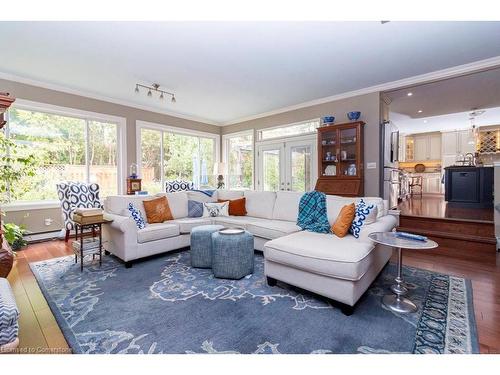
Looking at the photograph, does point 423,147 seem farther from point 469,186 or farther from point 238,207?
point 238,207

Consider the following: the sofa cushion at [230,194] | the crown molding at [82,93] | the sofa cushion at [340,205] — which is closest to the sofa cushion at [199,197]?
the sofa cushion at [230,194]

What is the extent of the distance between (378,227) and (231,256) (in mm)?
1530

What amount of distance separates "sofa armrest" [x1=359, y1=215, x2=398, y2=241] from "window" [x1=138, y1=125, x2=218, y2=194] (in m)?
4.75

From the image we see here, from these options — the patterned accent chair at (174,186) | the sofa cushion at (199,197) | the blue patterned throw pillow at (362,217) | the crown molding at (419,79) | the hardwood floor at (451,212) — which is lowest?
the hardwood floor at (451,212)

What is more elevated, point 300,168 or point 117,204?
point 300,168

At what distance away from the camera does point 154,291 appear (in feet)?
7.72

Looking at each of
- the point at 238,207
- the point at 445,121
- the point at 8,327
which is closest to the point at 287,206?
the point at 238,207

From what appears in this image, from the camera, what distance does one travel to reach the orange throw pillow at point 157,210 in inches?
141

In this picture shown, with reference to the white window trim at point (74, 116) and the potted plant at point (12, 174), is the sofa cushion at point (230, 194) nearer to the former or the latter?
the white window trim at point (74, 116)

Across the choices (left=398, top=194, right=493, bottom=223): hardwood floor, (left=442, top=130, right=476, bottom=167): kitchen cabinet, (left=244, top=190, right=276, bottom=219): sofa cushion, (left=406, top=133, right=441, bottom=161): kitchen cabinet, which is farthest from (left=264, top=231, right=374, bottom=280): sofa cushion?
(left=406, top=133, right=441, bottom=161): kitchen cabinet

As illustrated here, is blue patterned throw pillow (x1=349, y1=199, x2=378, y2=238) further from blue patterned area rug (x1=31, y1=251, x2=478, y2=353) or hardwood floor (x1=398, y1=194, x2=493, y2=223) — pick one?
hardwood floor (x1=398, y1=194, x2=493, y2=223)

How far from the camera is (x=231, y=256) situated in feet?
8.57

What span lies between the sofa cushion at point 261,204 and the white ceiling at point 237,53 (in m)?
1.92

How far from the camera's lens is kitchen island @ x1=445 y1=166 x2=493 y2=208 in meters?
5.95
